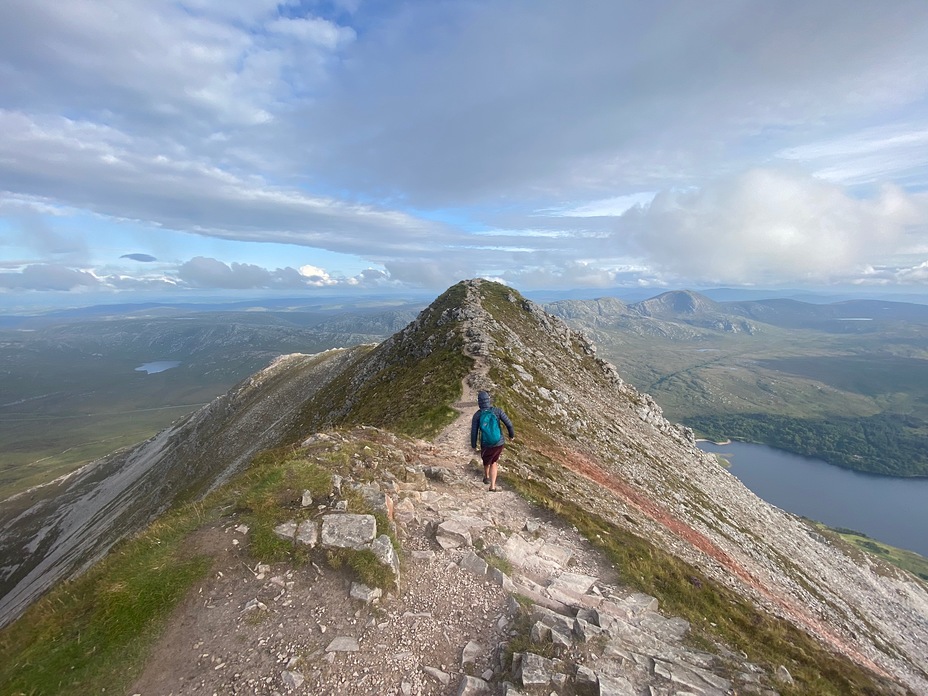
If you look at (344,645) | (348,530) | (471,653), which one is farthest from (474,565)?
(344,645)

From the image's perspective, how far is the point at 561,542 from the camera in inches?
687

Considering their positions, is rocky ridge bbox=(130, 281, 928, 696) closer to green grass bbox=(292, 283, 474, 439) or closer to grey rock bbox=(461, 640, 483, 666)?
grey rock bbox=(461, 640, 483, 666)

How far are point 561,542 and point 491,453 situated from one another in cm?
502

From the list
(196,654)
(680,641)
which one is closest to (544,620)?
(680,641)

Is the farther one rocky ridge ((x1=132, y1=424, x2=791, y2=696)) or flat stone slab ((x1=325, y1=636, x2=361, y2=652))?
flat stone slab ((x1=325, y1=636, x2=361, y2=652))

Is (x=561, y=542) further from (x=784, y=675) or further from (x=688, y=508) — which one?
(x=688, y=508)

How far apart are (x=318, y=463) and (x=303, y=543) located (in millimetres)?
5306

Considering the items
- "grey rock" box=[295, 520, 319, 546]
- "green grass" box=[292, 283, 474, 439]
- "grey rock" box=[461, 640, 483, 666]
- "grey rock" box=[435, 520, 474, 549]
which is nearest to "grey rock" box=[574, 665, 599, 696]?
"grey rock" box=[461, 640, 483, 666]

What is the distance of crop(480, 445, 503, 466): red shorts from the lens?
2039 cm

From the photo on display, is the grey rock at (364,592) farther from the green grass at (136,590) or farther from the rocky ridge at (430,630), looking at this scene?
the green grass at (136,590)

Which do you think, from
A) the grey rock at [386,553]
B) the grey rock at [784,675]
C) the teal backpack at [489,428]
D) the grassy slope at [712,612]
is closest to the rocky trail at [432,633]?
the grey rock at [784,675]

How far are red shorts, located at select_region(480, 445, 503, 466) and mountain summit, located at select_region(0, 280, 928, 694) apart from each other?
5.20 feet

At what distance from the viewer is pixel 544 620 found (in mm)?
12039

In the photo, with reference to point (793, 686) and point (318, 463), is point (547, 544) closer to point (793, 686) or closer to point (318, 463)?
point (793, 686)
